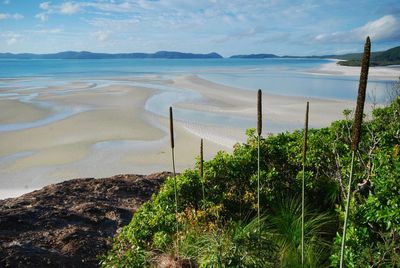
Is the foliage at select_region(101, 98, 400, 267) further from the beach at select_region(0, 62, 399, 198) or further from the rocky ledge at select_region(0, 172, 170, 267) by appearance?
the beach at select_region(0, 62, 399, 198)

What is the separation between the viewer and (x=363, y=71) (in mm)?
2160

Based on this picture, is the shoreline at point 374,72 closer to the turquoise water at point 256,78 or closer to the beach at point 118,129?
the turquoise water at point 256,78

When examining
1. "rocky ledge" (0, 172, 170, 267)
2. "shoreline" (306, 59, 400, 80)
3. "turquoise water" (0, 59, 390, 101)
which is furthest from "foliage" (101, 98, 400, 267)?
"shoreline" (306, 59, 400, 80)

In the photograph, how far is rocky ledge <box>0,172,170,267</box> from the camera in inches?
220

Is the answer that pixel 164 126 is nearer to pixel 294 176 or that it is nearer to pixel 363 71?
pixel 294 176

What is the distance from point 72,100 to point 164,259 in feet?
97.7

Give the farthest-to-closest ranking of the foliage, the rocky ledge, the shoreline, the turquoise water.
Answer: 1. the shoreline
2. the turquoise water
3. the rocky ledge
4. the foliage

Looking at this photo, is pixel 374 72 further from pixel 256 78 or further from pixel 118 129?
pixel 118 129

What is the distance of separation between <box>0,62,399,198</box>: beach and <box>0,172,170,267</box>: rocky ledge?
11.3 feet

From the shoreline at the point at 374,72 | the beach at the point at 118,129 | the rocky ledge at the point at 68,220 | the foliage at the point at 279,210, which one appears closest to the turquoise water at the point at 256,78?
the shoreline at the point at 374,72

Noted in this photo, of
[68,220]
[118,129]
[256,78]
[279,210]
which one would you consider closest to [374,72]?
[256,78]

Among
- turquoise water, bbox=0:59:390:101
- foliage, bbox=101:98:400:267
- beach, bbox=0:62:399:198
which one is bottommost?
beach, bbox=0:62:399:198

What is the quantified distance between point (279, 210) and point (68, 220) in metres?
4.20

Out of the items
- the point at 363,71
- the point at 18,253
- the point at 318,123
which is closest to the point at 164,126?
the point at 318,123
